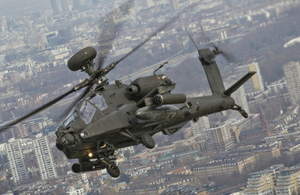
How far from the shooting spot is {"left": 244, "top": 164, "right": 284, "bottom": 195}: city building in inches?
2630

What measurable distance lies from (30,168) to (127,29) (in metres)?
35.1

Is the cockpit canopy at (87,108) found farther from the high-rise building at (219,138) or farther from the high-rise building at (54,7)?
the high-rise building at (54,7)

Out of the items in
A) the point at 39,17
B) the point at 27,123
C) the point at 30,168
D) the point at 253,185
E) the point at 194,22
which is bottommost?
the point at 253,185

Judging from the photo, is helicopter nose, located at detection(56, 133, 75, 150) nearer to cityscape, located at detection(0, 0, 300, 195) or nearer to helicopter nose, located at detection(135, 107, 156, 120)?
helicopter nose, located at detection(135, 107, 156, 120)

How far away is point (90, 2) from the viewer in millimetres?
130000

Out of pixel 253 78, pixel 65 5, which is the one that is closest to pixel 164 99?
pixel 253 78

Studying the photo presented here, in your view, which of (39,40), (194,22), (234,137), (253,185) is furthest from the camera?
(39,40)

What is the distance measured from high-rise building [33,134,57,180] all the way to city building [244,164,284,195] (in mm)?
29958

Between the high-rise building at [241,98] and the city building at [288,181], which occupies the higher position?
the high-rise building at [241,98]

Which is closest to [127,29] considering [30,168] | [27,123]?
[27,123]

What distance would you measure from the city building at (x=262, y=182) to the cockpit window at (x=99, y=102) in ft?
186

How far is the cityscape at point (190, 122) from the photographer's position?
240 feet

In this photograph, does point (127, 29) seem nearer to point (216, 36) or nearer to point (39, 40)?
point (216, 36)

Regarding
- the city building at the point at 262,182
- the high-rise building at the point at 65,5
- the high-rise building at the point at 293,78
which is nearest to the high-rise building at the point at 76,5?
the high-rise building at the point at 65,5
